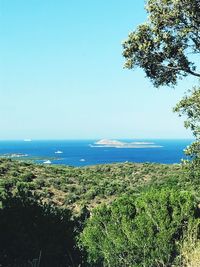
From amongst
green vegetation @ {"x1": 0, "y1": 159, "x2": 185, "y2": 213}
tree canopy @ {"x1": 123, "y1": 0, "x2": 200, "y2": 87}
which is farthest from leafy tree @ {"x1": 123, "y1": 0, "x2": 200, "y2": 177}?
green vegetation @ {"x1": 0, "y1": 159, "x2": 185, "y2": 213}

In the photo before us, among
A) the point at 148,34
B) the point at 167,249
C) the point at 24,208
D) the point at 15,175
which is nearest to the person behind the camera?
the point at 24,208

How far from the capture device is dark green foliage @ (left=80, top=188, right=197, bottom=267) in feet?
43.8

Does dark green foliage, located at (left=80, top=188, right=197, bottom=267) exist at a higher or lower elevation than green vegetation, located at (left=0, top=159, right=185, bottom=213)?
higher

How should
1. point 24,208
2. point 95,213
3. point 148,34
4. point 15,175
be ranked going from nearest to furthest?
point 24,208, point 95,213, point 148,34, point 15,175

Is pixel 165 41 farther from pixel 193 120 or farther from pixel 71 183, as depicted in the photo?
pixel 71 183

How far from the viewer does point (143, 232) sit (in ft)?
45.8

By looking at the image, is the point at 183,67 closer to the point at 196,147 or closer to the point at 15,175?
the point at 196,147

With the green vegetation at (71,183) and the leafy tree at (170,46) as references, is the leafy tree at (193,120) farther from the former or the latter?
the green vegetation at (71,183)

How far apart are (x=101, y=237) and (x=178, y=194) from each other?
2.85 meters

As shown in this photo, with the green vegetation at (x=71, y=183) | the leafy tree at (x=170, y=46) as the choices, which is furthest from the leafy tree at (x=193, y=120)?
the green vegetation at (x=71, y=183)

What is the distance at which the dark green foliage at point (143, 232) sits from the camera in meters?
13.3

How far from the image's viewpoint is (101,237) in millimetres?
14922

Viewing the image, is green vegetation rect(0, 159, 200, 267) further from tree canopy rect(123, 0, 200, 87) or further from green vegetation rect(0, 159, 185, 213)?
green vegetation rect(0, 159, 185, 213)

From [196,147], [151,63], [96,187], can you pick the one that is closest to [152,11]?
[151,63]
